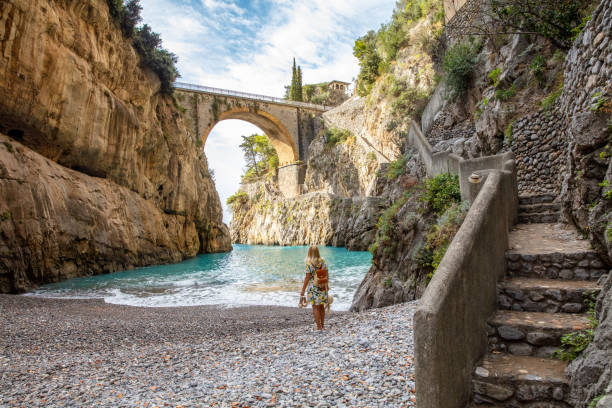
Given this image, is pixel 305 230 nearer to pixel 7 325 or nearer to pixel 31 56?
pixel 31 56

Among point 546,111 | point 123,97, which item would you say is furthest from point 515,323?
point 123,97

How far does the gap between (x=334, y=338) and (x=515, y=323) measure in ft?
7.98

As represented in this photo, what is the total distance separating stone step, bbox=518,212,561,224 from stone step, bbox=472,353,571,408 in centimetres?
406

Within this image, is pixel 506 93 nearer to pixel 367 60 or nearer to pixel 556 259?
pixel 556 259

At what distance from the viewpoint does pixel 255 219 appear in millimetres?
49000

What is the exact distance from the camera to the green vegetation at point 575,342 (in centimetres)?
260

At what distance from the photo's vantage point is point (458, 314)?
255 cm

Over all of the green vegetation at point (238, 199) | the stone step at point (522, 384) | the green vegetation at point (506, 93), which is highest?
the green vegetation at point (238, 199)

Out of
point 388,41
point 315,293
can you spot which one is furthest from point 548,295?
point 388,41

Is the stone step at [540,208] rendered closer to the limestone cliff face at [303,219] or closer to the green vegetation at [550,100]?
the green vegetation at [550,100]

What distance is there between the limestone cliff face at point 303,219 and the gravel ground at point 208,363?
64.2 ft

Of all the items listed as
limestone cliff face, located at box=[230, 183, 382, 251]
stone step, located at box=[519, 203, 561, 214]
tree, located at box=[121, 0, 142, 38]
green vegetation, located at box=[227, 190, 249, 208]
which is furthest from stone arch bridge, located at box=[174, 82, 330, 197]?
stone step, located at box=[519, 203, 561, 214]

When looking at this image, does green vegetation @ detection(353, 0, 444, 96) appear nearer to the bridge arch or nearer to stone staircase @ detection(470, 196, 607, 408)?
the bridge arch

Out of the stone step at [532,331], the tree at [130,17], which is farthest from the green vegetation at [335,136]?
the stone step at [532,331]
